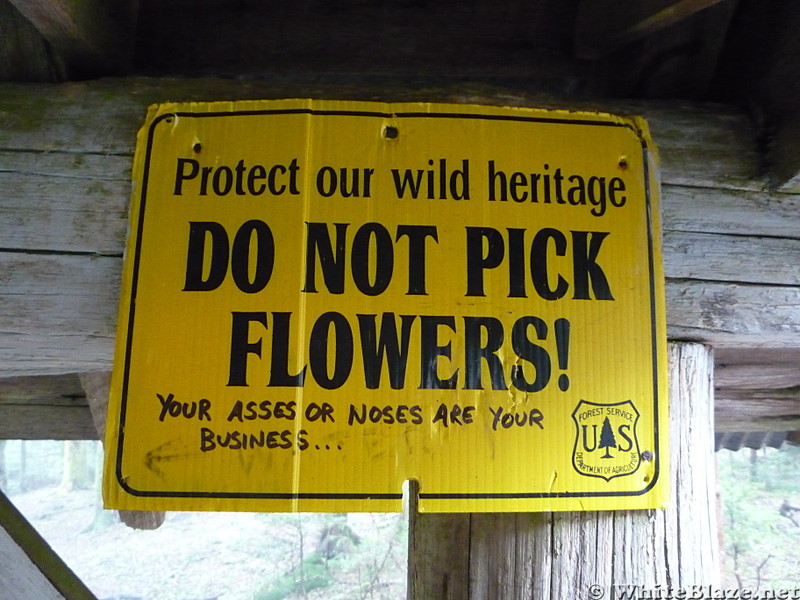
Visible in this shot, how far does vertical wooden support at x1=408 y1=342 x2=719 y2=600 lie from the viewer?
2.78 feet

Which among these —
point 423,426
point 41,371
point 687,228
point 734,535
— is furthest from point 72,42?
point 734,535

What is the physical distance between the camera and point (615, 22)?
100 centimetres

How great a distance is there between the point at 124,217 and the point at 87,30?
342 millimetres

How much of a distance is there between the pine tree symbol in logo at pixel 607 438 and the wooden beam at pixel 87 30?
109 centimetres

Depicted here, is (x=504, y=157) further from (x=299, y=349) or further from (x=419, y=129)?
(x=299, y=349)

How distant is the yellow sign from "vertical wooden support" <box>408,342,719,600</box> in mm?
48

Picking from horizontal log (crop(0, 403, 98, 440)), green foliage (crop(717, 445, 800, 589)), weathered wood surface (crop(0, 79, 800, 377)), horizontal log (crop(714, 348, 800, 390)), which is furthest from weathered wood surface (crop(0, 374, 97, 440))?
green foliage (crop(717, 445, 800, 589))

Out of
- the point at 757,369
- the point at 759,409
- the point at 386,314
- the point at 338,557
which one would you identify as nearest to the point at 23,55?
the point at 386,314

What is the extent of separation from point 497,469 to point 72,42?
1.03 m

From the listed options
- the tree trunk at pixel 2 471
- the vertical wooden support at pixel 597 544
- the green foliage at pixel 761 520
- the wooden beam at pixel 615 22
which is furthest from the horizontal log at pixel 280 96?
the tree trunk at pixel 2 471

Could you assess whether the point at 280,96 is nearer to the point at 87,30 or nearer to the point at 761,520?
the point at 87,30

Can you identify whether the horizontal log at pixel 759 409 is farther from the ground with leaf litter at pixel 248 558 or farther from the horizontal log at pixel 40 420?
the ground with leaf litter at pixel 248 558

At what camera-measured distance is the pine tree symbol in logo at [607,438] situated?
846mm

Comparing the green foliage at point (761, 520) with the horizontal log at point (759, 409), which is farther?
the green foliage at point (761, 520)
